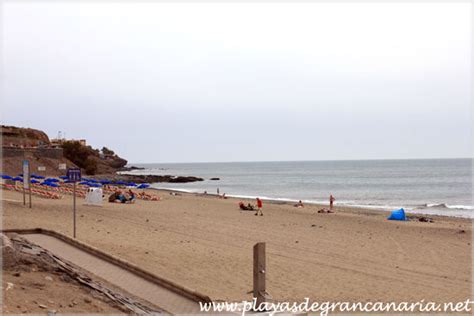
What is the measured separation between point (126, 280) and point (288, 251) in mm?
6109

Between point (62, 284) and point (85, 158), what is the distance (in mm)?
86631

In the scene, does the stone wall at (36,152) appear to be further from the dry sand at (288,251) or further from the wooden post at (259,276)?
the wooden post at (259,276)

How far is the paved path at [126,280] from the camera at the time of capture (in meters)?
6.71

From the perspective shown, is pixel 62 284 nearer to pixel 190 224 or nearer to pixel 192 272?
pixel 192 272

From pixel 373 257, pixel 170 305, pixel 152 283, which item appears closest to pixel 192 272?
pixel 152 283

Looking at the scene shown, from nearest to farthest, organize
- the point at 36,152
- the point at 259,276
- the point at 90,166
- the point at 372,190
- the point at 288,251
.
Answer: the point at 259,276, the point at 288,251, the point at 372,190, the point at 36,152, the point at 90,166

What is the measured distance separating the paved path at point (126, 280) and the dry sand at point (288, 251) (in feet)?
2.56

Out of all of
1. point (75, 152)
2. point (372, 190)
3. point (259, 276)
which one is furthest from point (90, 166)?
point (259, 276)

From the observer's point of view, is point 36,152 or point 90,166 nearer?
point 36,152

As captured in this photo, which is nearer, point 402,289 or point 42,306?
point 42,306

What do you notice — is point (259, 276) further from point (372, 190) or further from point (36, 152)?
point (36, 152)

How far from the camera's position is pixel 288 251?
13.2 m

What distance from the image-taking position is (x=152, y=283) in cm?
779

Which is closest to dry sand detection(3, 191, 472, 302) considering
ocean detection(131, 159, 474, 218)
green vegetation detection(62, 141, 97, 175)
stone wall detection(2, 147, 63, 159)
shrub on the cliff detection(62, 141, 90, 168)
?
ocean detection(131, 159, 474, 218)
